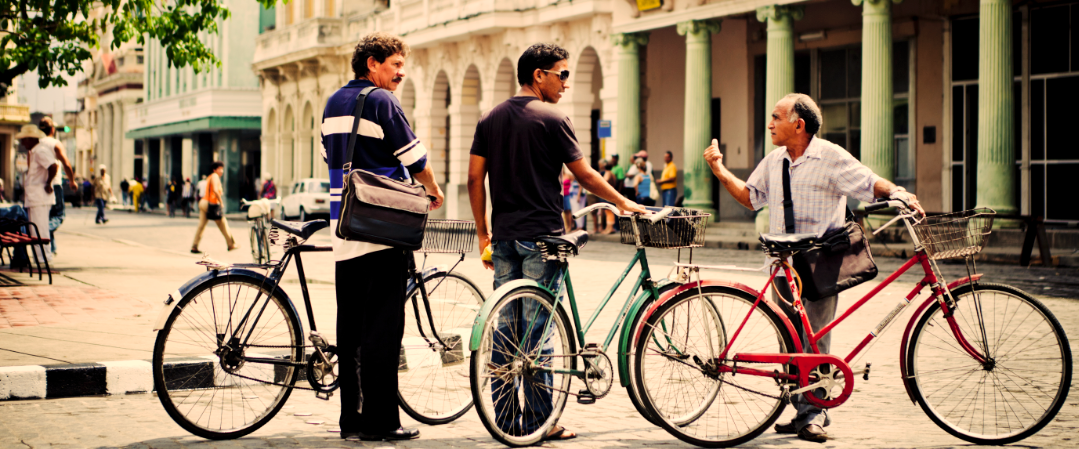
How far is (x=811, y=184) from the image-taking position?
5547 mm

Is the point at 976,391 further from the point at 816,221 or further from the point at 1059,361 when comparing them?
the point at 816,221

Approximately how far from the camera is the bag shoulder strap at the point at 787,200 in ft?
18.3

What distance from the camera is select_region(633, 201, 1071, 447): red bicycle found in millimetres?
5125

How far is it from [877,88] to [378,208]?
16.8 m

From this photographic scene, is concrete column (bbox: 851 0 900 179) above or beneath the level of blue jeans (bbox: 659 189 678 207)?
above

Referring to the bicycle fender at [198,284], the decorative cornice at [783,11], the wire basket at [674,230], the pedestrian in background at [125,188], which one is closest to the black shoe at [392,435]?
the bicycle fender at [198,284]

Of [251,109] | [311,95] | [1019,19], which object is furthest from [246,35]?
[1019,19]

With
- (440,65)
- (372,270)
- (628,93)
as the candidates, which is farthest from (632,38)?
(372,270)

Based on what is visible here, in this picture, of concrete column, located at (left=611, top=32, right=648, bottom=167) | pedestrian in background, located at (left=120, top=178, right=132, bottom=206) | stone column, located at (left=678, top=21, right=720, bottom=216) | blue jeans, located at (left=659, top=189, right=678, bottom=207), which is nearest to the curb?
blue jeans, located at (left=659, top=189, right=678, bottom=207)

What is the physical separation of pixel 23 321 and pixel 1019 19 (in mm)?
17385

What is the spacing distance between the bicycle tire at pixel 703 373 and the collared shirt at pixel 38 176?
35.2ft

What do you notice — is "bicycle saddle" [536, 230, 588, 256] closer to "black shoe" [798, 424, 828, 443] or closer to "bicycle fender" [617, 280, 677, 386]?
"bicycle fender" [617, 280, 677, 386]

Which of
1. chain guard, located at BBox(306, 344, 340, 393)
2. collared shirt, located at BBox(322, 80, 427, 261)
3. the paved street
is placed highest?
collared shirt, located at BBox(322, 80, 427, 261)

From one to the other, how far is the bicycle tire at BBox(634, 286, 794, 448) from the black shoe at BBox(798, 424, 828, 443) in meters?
0.24
